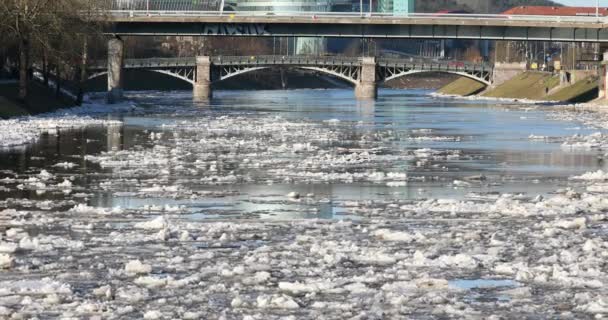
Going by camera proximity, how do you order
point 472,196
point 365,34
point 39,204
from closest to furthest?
point 39,204
point 472,196
point 365,34

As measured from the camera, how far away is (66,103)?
87.9m

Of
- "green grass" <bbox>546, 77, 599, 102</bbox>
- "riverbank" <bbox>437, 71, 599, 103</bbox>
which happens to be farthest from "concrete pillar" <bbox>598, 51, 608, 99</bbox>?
"green grass" <bbox>546, 77, 599, 102</bbox>

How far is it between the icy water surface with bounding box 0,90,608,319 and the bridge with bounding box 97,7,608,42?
72.4 metres

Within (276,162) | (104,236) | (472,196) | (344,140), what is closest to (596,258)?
(104,236)

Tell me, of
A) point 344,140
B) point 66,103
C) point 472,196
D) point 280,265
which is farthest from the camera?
point 66,103

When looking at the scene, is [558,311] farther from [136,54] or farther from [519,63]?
[136,54]

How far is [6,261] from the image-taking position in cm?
1706

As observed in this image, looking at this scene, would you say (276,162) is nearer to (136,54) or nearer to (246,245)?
(246,245)

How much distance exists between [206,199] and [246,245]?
271 inches

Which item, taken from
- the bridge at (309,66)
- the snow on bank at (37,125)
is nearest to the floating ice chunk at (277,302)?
the snow on bank at (37,125)

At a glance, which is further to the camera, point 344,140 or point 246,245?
→ point 344,140

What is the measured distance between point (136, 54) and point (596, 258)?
18330 cm

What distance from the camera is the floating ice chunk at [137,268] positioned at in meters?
16.6

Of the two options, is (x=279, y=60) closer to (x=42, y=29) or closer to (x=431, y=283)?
(x=42, y=29)
